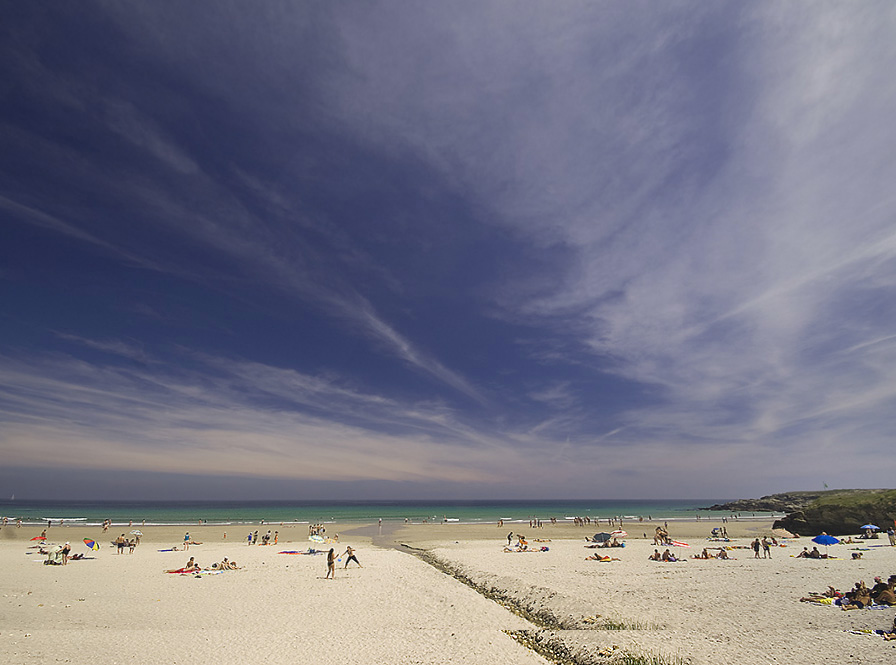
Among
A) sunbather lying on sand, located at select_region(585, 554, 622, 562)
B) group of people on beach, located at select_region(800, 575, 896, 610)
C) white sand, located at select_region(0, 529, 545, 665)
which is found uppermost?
group of people on beach, located at select_region(800, 575, 896, 610)

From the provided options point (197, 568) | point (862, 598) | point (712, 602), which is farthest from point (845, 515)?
point (197, 568)

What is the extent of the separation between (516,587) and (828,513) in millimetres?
37877

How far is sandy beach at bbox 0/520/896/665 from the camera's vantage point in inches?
432

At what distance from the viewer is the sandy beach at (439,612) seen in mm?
10984

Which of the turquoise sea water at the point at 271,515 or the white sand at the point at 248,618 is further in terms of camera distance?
the turquoise sea water at the point at 271,515

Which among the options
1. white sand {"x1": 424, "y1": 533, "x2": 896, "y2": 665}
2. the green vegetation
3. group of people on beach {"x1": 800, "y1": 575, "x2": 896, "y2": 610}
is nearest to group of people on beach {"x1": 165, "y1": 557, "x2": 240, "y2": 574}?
white sand {"x1": 424, "y1": 533, "x2": 896, "y2": 665}

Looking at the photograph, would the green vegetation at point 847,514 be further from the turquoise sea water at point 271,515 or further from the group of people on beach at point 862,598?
the turquoise sea water at point 271,515

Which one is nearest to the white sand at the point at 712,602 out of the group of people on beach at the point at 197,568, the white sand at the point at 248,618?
the white sand at the point at 248,618

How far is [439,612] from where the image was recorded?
1544 cm

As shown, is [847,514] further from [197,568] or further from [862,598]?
[197,568]

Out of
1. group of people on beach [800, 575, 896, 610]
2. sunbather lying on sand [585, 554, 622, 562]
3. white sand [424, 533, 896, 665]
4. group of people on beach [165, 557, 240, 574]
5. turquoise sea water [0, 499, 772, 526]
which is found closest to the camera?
white sand [424, 533, 896, 665]

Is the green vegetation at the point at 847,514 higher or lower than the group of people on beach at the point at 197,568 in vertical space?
higher

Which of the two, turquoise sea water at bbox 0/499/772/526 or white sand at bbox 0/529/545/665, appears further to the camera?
turquoise sea water at bbox 0/499/772/526

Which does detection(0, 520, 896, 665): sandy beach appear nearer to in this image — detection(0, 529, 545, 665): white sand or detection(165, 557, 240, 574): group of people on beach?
detection(0, 529, 545, 665): white sand
